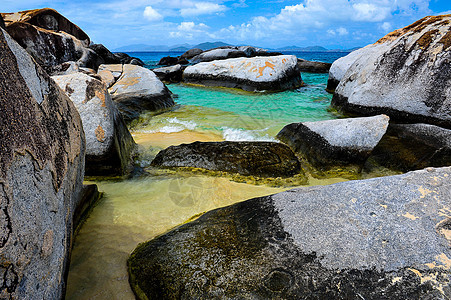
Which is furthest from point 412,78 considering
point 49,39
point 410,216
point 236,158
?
point 49,39

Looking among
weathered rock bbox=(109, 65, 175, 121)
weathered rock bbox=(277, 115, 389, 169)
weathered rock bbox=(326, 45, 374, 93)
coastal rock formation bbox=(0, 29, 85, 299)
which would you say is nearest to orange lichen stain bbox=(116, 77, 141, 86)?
weathered rock bbox=(109, 65, 175, 121)

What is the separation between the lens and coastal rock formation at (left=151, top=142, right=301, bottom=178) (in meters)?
3.67

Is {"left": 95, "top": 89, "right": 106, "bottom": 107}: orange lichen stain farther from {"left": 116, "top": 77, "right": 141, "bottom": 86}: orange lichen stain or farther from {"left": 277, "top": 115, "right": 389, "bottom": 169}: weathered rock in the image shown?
{"left": 116, "top": 77, "right": 141, "bottom": 86}: orange lichen stain

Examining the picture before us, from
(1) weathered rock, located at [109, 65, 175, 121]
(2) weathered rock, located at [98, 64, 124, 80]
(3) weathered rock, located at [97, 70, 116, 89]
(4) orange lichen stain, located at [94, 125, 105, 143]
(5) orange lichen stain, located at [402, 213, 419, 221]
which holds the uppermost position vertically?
(2) weathered rock, located at [98, 64, 124, 80]

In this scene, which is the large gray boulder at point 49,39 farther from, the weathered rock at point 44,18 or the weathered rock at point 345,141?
Answer: the weathered rock at point 345,141

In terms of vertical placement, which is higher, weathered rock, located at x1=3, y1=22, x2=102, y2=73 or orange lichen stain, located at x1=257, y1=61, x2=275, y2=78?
weathered rock, located at x1=3, y1=22, x2=102, y2=73

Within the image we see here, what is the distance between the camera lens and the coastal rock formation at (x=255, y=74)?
11.4 m

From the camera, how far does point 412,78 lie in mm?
5090

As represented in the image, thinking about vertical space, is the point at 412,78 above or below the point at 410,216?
above

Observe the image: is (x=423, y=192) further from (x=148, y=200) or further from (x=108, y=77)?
(x=108, y=77)

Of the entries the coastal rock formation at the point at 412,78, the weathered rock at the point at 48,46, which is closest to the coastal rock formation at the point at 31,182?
the coastal rock formation at the point at 412,78

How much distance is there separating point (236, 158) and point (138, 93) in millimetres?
5481

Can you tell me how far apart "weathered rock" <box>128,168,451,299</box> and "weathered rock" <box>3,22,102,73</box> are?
12.1 m

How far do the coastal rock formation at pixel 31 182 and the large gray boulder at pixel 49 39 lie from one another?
816cm
